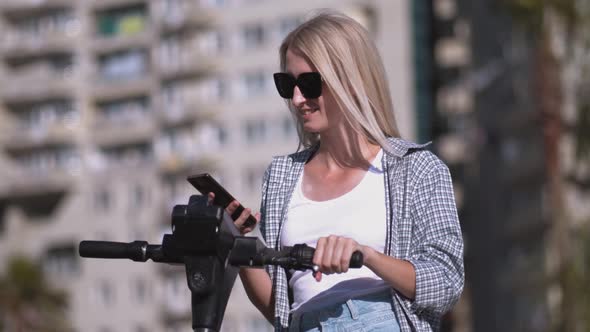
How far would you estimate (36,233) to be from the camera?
114m

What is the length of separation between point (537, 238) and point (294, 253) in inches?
3414

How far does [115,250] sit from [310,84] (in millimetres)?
1228

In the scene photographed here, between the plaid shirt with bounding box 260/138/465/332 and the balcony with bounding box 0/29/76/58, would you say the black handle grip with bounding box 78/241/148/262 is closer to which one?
the plaid shirt with bounding box 260/138/465/332

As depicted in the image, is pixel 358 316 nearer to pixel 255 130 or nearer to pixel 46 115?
pixel 255 130

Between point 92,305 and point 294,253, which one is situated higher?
point 294,253

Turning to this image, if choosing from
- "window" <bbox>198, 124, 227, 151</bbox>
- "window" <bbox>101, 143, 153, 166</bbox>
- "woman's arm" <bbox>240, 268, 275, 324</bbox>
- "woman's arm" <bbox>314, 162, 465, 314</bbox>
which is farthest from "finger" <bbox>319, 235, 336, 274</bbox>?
"window" <bbox>101, 143, 153, 166</bbox>

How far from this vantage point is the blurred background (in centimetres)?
9650

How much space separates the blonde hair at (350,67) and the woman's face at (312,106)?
0.04 m

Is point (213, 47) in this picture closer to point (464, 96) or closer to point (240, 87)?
point (240, 87)

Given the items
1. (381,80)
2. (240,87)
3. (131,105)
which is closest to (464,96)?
(240,87)

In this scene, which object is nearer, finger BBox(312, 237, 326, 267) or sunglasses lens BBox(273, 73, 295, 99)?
finger BBox(312, 237, 326, 267)

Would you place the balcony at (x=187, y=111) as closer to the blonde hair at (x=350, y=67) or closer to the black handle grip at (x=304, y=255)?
the blonde hair at (x=350, y=67)

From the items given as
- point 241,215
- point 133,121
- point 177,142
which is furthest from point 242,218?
point 133,121

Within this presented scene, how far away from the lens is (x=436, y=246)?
26.3 feet
